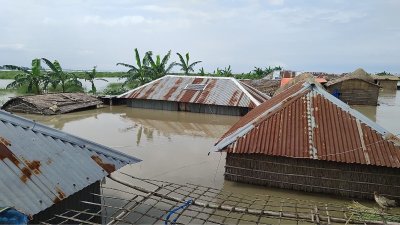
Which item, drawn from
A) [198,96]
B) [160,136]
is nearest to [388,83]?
[198,96]

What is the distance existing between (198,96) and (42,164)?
21319mm

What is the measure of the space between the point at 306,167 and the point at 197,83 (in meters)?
19.3

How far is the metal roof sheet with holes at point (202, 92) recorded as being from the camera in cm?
2650

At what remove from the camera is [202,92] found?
1107 inches

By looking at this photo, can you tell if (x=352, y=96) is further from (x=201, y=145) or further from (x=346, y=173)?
(x=346, y=173)

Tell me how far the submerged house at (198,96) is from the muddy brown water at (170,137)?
34.6 inches

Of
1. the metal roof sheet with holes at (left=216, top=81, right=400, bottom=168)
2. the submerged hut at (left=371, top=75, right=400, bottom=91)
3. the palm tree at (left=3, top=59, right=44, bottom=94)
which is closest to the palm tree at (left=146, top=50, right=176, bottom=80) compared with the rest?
the palm tree at (left=3, top=59, right=44, bottom=94)

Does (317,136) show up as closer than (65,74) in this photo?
Yes

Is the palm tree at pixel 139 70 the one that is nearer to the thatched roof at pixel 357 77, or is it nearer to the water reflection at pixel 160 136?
the water reflection at pixel 160 136

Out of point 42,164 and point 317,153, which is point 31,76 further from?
point 317,153

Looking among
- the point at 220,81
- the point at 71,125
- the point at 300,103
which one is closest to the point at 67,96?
the point at 71,125

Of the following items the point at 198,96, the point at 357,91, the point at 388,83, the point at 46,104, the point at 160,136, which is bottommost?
the point at 160,136

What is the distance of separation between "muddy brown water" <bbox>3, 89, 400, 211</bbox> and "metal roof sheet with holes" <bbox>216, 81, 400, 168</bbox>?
143cm

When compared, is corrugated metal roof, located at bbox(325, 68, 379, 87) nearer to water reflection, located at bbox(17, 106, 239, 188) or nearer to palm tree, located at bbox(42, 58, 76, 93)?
water reflection, located at bbox(17, 106, 239, 188)
